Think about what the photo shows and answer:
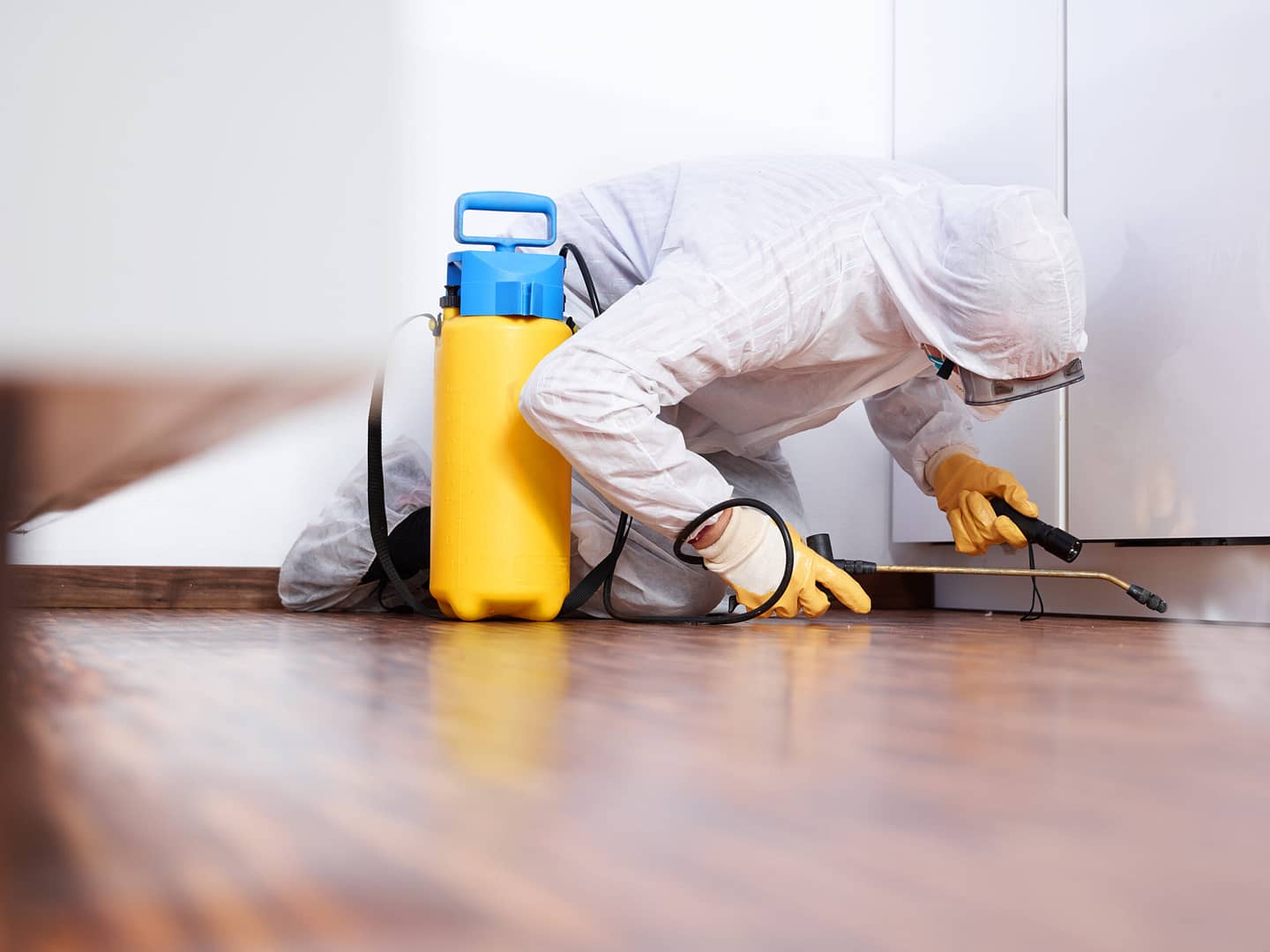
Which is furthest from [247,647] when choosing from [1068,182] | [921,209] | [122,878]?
[1068,182]

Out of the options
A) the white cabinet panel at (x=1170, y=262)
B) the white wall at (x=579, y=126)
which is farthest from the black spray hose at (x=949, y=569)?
the white wall at (x=579, y=126)

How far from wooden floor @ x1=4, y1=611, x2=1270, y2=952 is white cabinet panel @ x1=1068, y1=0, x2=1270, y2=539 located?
2.94 ft

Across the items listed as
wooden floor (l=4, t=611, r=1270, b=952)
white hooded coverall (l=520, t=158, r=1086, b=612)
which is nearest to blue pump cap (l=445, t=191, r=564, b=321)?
white hooded coverall (l=520, t=158, r=1086, b=612)

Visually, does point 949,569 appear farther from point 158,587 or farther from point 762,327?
point 158,587

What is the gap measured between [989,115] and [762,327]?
37.3 inches

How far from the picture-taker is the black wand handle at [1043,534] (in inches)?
57.6

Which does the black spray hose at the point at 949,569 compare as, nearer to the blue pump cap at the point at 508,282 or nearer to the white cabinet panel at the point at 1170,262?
the white cabinet panel at the point at 1170,262

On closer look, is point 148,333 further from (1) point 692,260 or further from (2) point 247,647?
(1) point 692,260

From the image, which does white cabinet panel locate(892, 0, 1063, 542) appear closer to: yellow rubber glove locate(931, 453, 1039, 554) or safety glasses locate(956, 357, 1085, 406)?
yellow rubber glove locate(931, 453, 1039, 554)

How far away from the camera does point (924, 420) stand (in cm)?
172

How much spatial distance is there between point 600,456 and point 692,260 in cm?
24

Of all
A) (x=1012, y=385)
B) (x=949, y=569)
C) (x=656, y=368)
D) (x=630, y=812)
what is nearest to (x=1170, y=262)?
(x=1012, y=385)

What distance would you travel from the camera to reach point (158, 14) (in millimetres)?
183

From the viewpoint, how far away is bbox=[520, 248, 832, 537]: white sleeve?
3.89 ft
